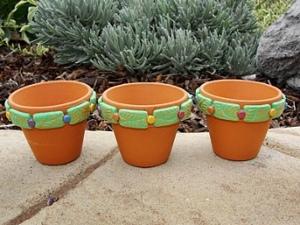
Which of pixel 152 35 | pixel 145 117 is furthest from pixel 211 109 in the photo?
pixel 152 35

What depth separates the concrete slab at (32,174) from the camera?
5.18ft

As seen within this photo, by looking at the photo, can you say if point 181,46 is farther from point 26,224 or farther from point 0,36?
point 0,36

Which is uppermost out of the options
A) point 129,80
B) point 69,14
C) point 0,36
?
point 69,14

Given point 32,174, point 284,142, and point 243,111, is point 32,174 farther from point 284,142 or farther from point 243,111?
point 284,142

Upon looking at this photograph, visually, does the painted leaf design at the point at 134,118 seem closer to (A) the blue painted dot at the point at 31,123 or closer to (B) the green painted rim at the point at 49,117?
(B) the green painted rim at the point at 49,117

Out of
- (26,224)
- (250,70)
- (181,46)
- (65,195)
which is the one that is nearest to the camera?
(26,224)

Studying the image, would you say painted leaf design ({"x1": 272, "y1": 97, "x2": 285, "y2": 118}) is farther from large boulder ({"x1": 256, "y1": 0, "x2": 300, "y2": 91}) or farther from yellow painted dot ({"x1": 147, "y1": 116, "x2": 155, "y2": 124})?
large boulder ({"x1": 256, "y1": 0, "x2": 300, "y2": 91})

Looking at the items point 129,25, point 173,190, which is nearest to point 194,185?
point 173,190

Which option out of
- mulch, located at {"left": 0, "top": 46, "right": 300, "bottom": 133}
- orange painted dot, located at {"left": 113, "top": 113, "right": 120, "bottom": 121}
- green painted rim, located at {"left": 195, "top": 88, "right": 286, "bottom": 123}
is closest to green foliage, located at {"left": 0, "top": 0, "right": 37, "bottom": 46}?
mulch, located at {"left": 0, "top": 46, "right": 300, "bottom": 133}

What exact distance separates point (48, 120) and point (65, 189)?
0.81 ft

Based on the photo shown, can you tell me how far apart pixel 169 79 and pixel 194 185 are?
1.03 meters

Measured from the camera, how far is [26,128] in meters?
1.69

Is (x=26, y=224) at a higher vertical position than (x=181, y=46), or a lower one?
lower

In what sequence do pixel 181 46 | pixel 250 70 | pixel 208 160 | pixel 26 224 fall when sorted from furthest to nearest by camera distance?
pixel 250 70 < pixel 181 46 < pixel 208 160 < pixel 26 224
